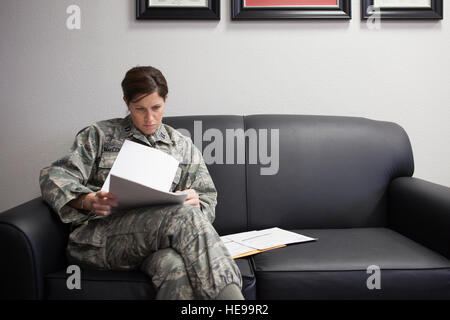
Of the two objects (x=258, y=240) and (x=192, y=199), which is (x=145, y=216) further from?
(x=258, y=240)

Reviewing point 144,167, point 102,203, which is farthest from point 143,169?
point 102,203

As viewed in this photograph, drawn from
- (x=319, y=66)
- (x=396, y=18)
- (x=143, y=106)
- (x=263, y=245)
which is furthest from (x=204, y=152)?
(x=396, y=18)

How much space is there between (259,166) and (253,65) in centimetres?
57

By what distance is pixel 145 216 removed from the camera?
118 centimetres

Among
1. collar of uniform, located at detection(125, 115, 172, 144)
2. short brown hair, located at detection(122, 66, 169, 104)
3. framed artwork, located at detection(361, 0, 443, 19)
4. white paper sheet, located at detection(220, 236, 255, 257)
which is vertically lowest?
white paper sheet, located at detection(220, 236, 255, 257)

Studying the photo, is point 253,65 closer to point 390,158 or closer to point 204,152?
point 204,152

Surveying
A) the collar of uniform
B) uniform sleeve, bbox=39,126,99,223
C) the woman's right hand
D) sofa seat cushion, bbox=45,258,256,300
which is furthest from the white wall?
sofa seat cushion, bbox=45,258,256,300

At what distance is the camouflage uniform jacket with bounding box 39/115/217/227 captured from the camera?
1271 mm

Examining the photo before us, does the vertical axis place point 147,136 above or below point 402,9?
below

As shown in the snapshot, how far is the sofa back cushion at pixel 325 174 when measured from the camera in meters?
1.65

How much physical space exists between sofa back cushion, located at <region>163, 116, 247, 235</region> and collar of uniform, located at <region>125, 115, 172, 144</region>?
8.2 inches

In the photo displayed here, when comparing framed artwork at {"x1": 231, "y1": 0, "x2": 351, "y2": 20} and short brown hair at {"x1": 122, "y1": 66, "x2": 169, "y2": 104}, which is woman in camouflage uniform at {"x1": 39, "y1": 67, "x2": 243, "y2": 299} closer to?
short brown hair at {"x1": 122, "y1": 66, "x2": 169, "y2": 104}

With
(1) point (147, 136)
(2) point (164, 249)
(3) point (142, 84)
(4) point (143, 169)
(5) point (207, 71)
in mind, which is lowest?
(2) point (164, 249)

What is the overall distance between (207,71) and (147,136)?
24.8 inches
